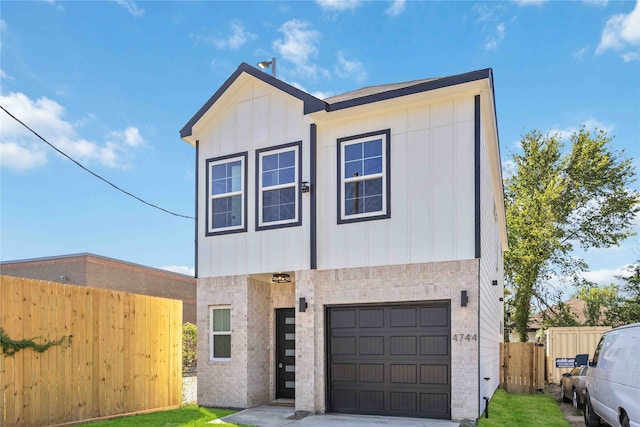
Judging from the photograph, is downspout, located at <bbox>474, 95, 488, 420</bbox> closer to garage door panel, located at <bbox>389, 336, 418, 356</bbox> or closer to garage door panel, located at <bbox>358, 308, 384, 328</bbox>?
garage door panel, located at <bbox>389, 336, 418, 356</bbox>

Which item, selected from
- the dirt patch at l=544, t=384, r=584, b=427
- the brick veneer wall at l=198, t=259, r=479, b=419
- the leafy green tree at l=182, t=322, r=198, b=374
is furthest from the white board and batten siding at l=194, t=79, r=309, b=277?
the leafy green tree at l=182, t=322, r=198, b=374

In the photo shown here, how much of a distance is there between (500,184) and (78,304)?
12.3 meters

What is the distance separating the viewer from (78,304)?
959 centimetres

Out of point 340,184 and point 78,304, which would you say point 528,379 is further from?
point 78,304

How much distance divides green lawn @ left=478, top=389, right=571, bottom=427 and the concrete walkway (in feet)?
3.60

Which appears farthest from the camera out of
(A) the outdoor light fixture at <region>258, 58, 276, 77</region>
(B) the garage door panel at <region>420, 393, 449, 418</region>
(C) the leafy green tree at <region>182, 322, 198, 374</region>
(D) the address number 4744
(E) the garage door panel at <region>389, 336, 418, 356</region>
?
(C) the leafy green tree at <region>182, 322, 198, 374</region>

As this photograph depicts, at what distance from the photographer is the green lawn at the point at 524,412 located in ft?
32.5

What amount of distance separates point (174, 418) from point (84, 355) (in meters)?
2.10

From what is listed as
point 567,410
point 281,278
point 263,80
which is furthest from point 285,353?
point 567,410

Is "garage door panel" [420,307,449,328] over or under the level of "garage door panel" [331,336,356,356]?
over

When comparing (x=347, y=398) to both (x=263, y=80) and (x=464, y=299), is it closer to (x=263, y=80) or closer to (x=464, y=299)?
(x=464, y=299)

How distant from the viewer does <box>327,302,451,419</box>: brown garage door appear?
31.2ft

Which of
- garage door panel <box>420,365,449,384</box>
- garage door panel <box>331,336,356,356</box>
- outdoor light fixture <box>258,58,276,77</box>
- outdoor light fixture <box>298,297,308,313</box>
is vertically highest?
outdoor light fixture <box>258,58,276,77</box>

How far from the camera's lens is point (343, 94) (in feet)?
42.1
